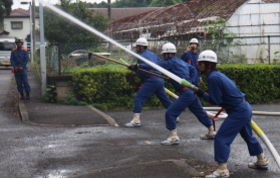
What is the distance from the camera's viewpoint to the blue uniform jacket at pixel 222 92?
556 centimetres

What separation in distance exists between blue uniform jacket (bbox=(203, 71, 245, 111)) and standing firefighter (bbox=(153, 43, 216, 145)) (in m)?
2.12

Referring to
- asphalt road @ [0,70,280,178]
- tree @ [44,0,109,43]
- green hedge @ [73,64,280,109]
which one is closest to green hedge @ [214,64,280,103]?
green hedge @ [73,64,280,109]

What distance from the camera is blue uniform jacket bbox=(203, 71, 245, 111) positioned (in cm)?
556

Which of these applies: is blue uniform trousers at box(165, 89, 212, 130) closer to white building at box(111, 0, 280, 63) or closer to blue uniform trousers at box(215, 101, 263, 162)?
blue uniform trousers at box(215, 101, 263, 162)

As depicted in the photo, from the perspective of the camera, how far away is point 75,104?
12.4 meters

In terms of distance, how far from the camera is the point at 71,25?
21.8 m

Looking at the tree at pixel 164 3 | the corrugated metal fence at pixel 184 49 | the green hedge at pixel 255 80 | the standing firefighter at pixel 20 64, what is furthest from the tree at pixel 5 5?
the green hedge at pixel 255 80

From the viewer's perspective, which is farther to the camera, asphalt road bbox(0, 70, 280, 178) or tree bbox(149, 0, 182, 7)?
tree bbox(149, 0, 182, 7)

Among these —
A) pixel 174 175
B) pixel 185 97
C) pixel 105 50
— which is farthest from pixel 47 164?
pixel 105 50

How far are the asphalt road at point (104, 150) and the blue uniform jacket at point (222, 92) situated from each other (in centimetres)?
97

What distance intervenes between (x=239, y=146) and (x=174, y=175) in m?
2.32

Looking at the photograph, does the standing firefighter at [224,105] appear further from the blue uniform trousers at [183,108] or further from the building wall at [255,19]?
the building wall at [255,19]

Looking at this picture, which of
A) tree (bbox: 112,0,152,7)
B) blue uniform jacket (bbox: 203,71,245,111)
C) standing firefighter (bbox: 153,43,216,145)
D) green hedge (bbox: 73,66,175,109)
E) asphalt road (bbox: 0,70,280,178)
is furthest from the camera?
tree (bbox: 112,0,152,7)

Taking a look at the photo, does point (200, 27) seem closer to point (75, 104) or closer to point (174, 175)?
point (75, 104)
